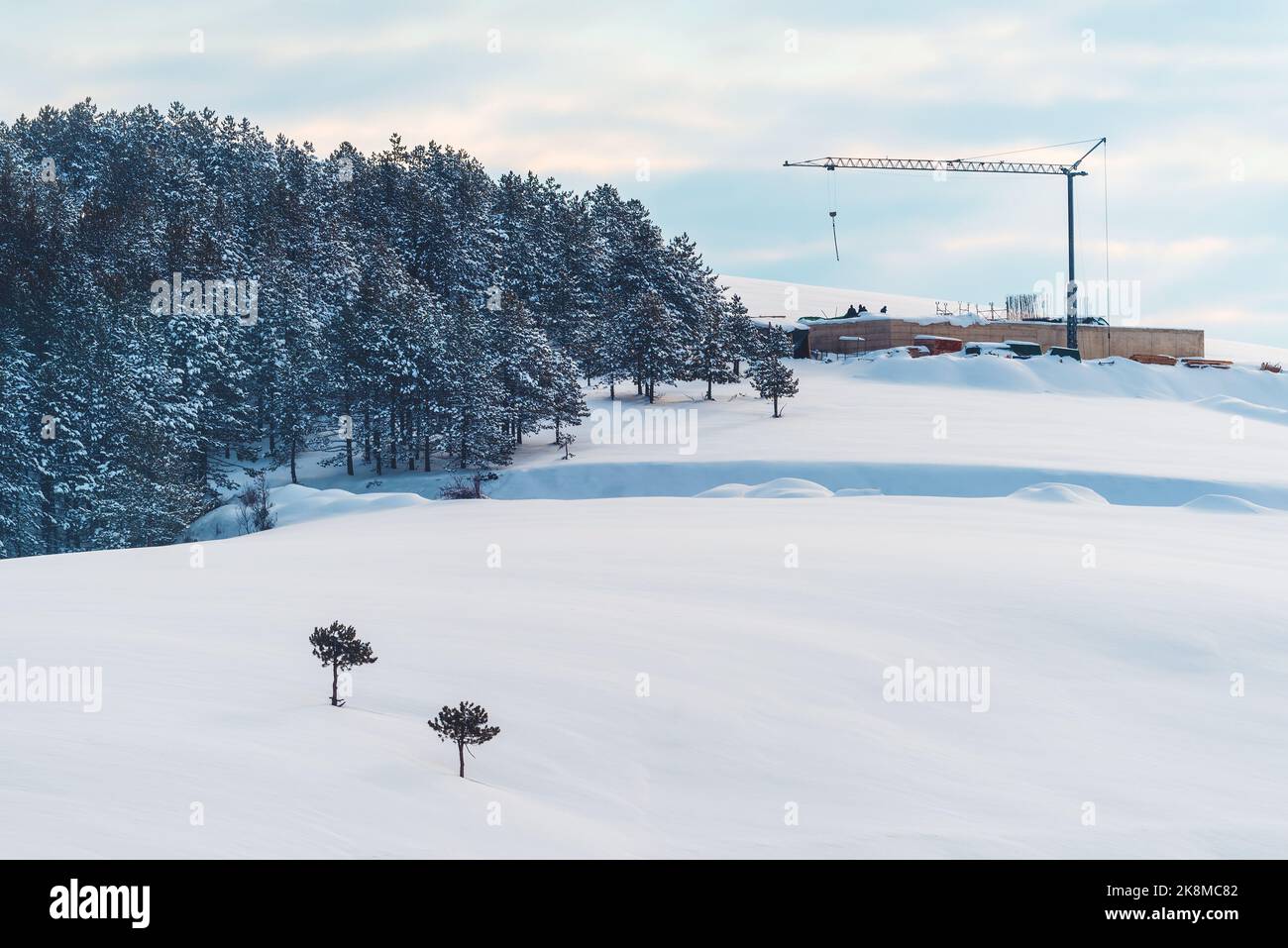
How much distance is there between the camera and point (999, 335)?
93875mm

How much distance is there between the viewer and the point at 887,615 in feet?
57.2

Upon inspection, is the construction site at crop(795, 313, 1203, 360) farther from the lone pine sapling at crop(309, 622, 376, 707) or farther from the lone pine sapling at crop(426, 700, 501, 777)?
the lone pine sapling at crop(426, 700, 501, 777)

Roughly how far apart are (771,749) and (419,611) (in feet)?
22.8

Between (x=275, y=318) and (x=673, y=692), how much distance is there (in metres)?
52.0

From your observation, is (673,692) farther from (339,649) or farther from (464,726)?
(339,649)

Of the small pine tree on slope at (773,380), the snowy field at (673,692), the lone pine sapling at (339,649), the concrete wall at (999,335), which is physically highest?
the concrete wall at (999,335)

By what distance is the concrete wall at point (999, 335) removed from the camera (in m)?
90.5

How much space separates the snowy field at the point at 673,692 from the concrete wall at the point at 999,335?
61.9m

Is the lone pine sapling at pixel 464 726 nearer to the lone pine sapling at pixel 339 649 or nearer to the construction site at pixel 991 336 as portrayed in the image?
the lone pine sapling at pixel 339 649

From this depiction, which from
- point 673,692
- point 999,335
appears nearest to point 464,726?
point 673,692

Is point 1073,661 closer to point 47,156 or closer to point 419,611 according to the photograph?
point 419,611

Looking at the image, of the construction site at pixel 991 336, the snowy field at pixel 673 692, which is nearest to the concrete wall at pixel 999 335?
the construction site at pixel 991 336

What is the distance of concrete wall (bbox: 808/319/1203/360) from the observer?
90.5m

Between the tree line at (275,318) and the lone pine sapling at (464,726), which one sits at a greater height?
the tree line at (275,318)
